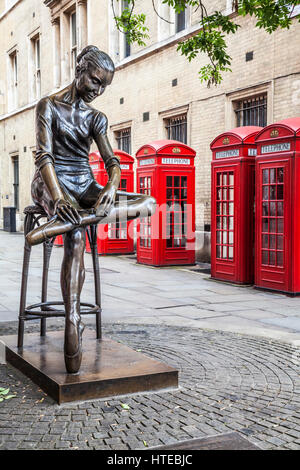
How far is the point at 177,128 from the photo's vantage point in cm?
1505

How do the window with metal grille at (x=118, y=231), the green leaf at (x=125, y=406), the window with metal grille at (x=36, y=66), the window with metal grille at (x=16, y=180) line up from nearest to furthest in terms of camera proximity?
the green leaf at (x=125, y=406), the window with metal grille at (x=118, y=231), the window with metal grille at (x=36, y=66), the window with metal grille at (x=16, y=180)

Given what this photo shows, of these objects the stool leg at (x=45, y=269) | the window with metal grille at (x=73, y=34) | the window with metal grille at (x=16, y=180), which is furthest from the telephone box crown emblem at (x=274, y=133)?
the window with metal grille at (x=16, y=180)

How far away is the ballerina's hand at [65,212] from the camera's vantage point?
3738 millimetres

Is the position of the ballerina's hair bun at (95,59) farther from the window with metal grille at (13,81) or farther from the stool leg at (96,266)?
the window with metal grille at (13,81)

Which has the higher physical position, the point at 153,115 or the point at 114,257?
the point at 153,115

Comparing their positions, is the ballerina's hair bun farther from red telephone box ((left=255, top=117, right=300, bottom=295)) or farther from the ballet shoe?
red telephone box ((left=255, top=117, right=300, bottom=295))

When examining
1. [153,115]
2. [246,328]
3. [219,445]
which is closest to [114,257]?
[153,115]

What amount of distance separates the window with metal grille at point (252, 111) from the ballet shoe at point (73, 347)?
9126 mm

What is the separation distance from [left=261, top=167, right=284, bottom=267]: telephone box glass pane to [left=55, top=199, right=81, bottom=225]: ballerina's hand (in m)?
5.49

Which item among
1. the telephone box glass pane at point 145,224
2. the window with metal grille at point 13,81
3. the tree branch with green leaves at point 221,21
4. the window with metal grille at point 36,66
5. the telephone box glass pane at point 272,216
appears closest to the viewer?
the tree branch with green leaves at point 221,21

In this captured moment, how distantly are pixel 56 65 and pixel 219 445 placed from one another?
21.8m

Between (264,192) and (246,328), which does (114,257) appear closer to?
(264,192)

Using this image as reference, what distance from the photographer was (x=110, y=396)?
3834 millimetres
